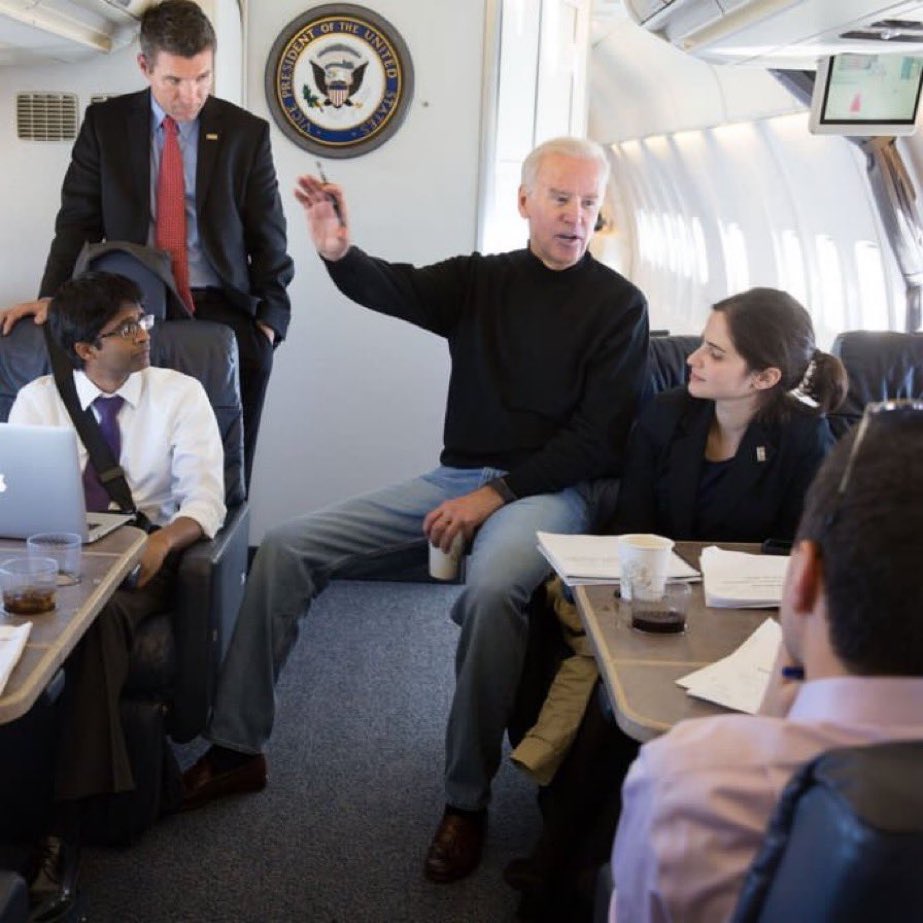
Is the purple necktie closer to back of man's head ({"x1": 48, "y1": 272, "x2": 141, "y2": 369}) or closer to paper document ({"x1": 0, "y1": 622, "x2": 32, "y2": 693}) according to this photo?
back of man's head ({"x1": 48, "y1": 272, "x2": 141, "y2": 369})

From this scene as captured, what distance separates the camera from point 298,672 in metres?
4.18

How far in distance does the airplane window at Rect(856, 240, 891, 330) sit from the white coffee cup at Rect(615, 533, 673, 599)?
8.58 m

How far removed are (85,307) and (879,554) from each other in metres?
2.52

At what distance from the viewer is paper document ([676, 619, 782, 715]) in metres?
1.79

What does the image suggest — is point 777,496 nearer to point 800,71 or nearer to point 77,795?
point 77,795

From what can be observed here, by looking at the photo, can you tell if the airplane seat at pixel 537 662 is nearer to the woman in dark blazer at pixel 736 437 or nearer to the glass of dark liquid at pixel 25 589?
the woman in dark blazer at pixel 736 437

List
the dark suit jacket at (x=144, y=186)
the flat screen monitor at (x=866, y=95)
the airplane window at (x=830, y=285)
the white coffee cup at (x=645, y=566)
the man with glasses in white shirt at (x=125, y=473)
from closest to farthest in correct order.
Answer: the white coffee cup at (x=645, y=566), the man with glasses in white shirt at (x=125, y=473), the dark suit jacket at (x=144, y=186), the flat screen monitor at (x=866, y=95), the airplane window at (x=830, y=285)

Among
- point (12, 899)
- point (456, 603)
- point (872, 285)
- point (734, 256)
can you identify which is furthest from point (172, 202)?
point (734, 256)

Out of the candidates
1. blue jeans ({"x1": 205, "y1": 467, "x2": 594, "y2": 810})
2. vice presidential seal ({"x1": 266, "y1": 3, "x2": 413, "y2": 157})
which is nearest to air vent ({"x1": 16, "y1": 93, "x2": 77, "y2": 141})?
vice presidential seal ({"x1": 266, "y1": 3, "x2": 413, "y2": 157})

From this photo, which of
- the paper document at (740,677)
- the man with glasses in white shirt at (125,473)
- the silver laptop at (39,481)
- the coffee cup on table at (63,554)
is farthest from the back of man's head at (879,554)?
the man with glasses in white shirt at (125,473)

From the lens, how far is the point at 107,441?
3158 millimetres

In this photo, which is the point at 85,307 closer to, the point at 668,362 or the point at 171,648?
the point at 171,648

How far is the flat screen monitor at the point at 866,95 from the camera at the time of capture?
4684mm

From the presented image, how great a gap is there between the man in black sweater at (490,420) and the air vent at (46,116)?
199 cm
